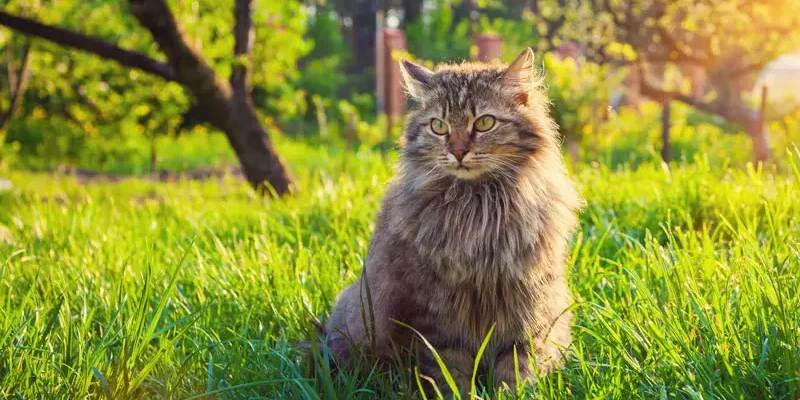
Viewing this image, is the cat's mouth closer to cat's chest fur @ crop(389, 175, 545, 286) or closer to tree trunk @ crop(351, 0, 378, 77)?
cat's chest fur @ crop(389, 175, 545, 286)

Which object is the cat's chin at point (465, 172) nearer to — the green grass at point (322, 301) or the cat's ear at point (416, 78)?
the cat's ear at point (416, 78)

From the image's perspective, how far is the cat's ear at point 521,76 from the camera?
277cm

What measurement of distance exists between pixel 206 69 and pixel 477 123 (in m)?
4.88

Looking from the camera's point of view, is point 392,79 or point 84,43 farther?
point 392,79

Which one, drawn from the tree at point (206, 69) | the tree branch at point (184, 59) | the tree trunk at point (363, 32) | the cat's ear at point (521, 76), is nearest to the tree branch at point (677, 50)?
the tree at point (206, 69)

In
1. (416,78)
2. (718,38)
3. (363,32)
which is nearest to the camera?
(416,78)

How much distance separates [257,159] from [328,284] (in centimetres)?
409

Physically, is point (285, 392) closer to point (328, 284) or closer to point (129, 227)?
point (328, 284)

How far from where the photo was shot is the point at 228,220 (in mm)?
5168

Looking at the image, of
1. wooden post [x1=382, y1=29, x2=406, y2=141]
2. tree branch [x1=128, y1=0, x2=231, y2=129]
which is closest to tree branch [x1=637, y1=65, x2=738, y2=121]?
wooden post [x1=382, y1=29, x2=406, y2=141]

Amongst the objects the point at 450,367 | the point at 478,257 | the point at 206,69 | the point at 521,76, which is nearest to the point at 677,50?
the point at 206,69

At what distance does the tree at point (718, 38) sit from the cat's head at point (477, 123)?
741 centimetres

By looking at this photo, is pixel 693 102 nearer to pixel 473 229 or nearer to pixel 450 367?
pixel 473 229

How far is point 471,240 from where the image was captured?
2.59m
